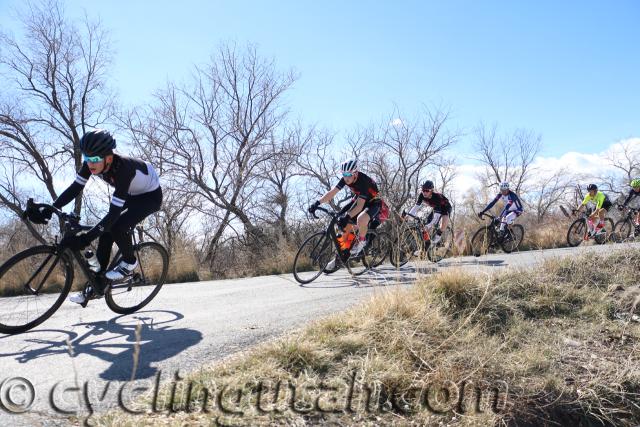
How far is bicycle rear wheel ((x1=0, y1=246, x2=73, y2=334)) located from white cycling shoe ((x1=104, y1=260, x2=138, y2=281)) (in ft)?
1.45

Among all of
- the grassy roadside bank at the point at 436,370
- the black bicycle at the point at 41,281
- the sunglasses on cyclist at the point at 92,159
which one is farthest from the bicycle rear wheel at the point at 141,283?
the grassy roadside bank at the point at 436,370

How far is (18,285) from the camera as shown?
4516 millimetres

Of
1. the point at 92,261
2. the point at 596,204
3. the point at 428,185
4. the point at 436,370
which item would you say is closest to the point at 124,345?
the point at 92,261

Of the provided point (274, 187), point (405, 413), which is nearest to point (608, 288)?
point (405, 413)

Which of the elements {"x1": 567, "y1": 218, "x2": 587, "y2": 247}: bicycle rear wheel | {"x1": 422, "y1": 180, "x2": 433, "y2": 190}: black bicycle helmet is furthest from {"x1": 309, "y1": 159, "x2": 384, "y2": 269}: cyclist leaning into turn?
{"x1": 567, "y1": 218, "x2": 587, "y2": 247}: bicycle rear wheel

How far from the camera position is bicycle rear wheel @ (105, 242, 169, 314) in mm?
5375

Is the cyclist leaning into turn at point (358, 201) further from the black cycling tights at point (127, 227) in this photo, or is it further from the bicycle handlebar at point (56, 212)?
the bicycle handlebar at point (56, 212)

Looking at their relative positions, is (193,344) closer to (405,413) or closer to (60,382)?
(60,382)

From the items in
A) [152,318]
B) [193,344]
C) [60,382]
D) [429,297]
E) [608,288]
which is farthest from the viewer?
[608,288]

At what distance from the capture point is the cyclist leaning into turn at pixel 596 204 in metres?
14.0

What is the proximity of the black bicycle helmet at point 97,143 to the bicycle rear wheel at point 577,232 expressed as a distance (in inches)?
581

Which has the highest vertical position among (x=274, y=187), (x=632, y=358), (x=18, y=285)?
(x=274, y=187)

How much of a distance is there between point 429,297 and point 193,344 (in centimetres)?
253

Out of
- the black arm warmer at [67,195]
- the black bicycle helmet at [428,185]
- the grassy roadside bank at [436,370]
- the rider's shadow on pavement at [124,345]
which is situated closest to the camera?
the grassy roadside bank at [436,370]
